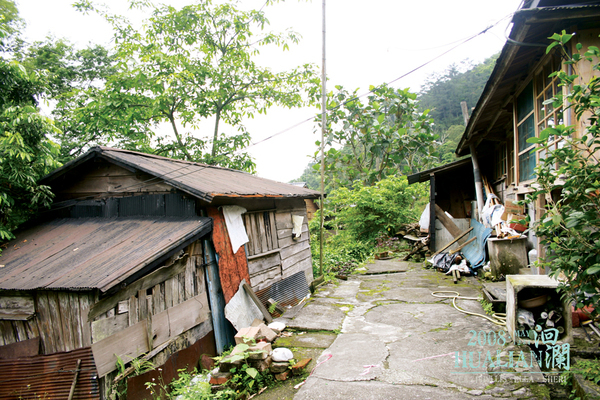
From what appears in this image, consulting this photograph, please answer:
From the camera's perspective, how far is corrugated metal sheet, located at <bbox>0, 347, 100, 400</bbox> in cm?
404

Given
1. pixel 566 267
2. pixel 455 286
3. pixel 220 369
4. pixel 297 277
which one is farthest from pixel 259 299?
pixel 566 267

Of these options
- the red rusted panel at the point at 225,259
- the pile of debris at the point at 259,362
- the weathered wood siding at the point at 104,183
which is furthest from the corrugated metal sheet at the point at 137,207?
the pile of debris at the point at 259,362

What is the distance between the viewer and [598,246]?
8.58ft

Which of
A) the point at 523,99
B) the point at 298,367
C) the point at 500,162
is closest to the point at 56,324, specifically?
the point at 298,367

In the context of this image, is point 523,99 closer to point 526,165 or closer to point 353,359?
point 526,165

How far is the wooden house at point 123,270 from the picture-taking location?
4.20 metres

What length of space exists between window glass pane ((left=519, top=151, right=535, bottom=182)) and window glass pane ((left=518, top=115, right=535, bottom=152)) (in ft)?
0.67

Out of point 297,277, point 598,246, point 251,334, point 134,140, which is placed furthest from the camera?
point 134,140

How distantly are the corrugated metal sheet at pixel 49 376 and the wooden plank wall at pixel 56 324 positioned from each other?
0.13 m

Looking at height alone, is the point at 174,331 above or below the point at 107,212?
below

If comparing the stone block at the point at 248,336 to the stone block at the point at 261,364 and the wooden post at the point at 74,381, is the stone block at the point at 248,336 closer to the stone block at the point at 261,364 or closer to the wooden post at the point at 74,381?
the stone block at the point at 261,364

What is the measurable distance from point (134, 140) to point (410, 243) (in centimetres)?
1234

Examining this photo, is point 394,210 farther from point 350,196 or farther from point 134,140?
point 134,140

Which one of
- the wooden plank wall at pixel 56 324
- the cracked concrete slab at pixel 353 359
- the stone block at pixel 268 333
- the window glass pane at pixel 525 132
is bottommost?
the cracked concrete slab at pixel 353 359
